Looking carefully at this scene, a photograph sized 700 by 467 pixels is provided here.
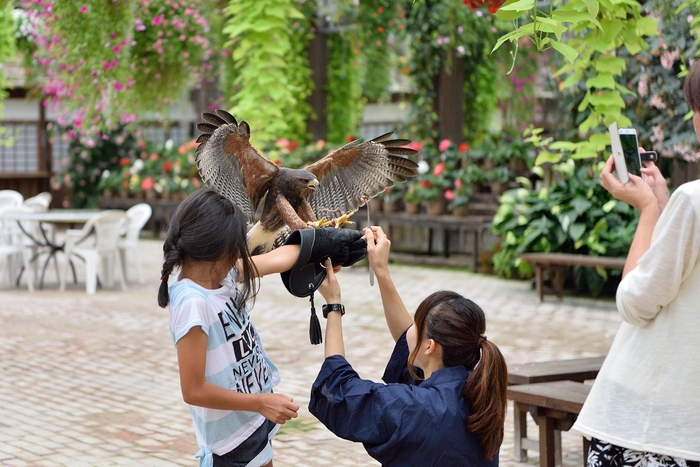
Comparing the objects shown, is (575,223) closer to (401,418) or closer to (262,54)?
(262,54)

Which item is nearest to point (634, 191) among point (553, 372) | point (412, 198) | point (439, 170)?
point (553, 372)

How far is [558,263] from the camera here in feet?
26.4

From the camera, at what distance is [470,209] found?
35.5ft

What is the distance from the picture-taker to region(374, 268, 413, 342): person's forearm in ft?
6.84

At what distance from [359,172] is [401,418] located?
2.84 ft

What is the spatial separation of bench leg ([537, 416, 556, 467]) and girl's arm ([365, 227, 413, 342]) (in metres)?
1.47

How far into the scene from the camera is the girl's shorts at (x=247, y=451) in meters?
2.04

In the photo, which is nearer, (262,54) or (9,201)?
(262,54)

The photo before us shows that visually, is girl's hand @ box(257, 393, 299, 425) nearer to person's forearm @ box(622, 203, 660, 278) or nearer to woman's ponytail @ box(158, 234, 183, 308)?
woman's ponytail @ box(158, 234, 183, 308)

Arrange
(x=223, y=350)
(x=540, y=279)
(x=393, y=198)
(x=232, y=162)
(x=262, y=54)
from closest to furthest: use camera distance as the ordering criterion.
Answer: (x=223, y=350) → (x=232, y=162) → (x=262, y=54) → (x=540, y=279) → (x=393, y=198)

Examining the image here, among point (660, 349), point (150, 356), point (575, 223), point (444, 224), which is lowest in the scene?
point (150, 356)

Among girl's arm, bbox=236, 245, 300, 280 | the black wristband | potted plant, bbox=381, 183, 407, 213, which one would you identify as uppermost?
girl's arm, bbox=236, 245, 300, 280

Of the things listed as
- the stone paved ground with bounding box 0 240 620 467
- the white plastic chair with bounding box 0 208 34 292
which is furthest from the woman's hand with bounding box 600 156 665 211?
the white plastic chair with bounding box 0 208 34 292

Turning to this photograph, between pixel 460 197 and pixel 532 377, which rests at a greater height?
pixel 460 197
